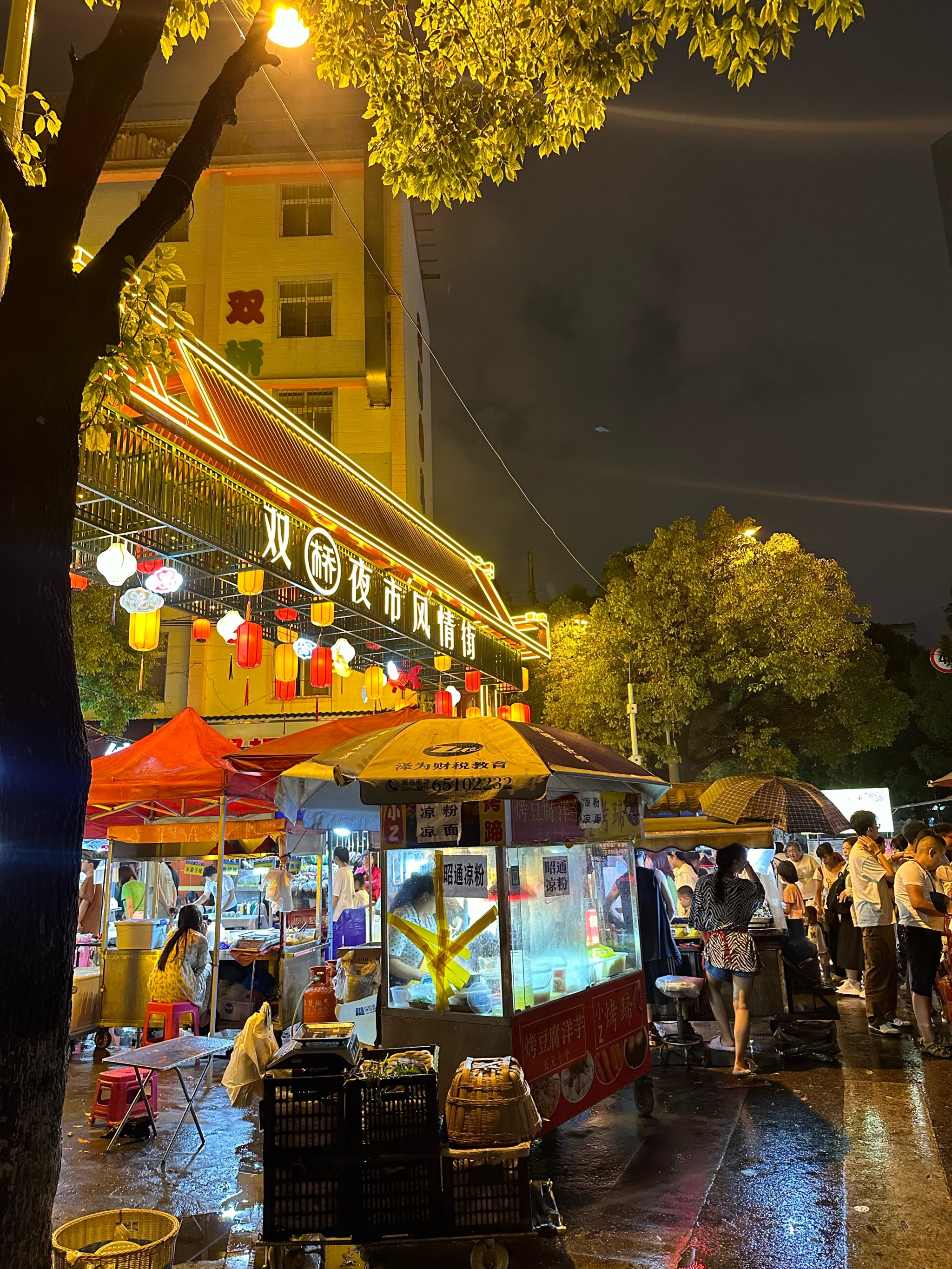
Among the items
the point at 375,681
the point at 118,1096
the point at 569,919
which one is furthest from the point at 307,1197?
the point at 375,681

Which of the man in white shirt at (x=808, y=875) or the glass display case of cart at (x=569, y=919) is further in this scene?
the man in white shirt at (x=808, y=875)

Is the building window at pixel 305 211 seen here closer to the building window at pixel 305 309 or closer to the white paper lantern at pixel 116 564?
the building window at pixel 305 309

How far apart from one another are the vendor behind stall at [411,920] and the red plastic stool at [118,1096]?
2.41 m

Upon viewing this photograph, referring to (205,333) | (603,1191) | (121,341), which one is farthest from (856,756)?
(121,341)

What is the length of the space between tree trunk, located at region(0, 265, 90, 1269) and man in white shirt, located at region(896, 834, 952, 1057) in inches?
339

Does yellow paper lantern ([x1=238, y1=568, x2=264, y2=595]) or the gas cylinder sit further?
yellow paper lantern ([x1=238, y1=568, x2=264, y2=595])

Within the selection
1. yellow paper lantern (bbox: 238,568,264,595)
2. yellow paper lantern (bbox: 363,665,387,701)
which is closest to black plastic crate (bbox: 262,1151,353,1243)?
yellow paper lantern (bbox: 238,568,264,595)

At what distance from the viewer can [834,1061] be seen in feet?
29.5

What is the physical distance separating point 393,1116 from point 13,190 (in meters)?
4.71

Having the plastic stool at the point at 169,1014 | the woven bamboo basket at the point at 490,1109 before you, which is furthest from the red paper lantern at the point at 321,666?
the woven bamboo basket at the point at 490,1109

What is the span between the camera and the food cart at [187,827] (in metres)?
10.2

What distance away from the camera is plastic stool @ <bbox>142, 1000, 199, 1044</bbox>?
9.16 m

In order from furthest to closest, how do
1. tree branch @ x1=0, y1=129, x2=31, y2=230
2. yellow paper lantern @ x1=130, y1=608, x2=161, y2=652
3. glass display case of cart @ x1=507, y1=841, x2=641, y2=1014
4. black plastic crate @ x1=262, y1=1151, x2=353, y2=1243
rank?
yellow paper lantern @ x1=130, y1=608, x2=161, y2=652
glass display case of cart @ x1=507, y1=841, x2=641, y2=1014
black plastic crate @ x1=262, y1=1151, x2=353, y2=1243
tree branch @ x1=0, y1=129, x2=31, y2=230

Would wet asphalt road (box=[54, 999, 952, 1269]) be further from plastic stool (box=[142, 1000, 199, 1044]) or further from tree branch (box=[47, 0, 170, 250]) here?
tree branch (box=[47, 0, 170, 250])
